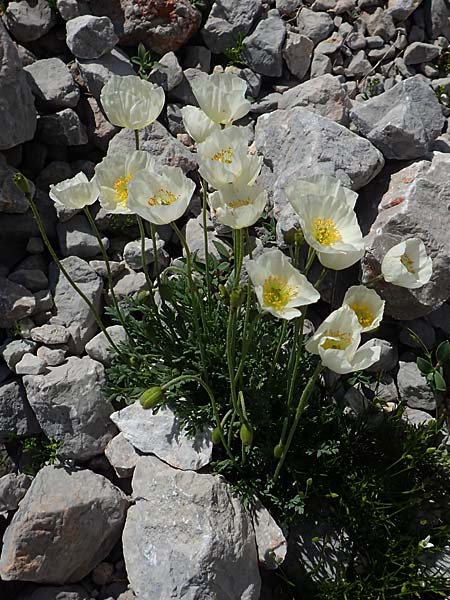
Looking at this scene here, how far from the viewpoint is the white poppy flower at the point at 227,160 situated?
2.39 meters

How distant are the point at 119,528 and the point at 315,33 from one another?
11.3 ft

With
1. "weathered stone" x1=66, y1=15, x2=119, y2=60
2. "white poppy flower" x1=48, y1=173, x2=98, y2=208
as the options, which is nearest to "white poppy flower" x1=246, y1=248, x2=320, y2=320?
"white poppy flower" x1=48, y1=173, x2=98, y2=208

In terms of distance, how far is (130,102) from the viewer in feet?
9.12

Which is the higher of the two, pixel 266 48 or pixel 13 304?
pixel 266 48

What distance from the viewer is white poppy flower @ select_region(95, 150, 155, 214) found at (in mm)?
2746

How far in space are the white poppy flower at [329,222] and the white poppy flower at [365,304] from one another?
194mm

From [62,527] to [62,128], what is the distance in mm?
2256

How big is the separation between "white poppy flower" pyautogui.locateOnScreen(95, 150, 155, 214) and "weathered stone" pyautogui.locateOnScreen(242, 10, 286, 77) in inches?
83.2

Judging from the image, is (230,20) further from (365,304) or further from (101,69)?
(365,304)

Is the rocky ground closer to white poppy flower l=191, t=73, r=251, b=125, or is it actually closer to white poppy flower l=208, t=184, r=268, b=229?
white poppy flower l=191, t=73, r=251, b=125

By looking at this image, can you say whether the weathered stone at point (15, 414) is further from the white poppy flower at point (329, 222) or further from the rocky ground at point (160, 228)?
the white poppy flower at point (329, 222)

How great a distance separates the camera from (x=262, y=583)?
3168 mm

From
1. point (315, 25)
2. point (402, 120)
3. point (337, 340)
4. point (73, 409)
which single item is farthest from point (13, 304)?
point (315, 25)

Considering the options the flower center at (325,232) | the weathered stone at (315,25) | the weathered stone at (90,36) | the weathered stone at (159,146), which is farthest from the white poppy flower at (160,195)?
the weathered stone at (315,25)
